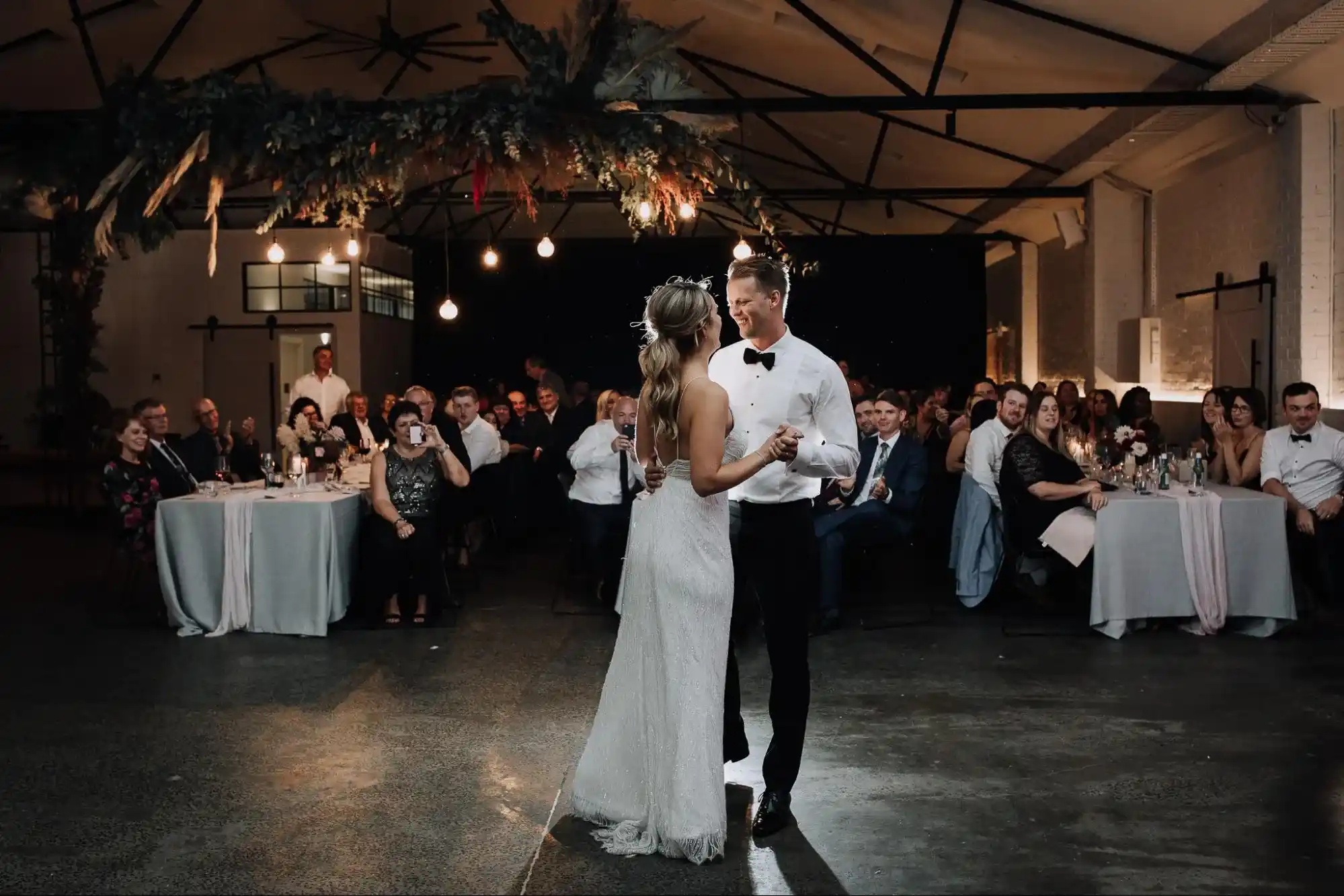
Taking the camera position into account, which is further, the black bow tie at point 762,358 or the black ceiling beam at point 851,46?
the black ceiling beam at point 851,46

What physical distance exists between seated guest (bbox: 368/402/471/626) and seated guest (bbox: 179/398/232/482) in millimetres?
1706

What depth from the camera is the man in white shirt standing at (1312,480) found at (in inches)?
275

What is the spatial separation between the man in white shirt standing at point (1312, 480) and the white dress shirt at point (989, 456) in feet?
4.59

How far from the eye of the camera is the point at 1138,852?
3.47 metres

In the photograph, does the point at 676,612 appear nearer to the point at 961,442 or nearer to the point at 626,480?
the point at 626,480

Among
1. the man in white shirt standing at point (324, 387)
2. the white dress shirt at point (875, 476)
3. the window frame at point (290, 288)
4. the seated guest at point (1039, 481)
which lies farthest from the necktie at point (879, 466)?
the window frame at point (290, 288)

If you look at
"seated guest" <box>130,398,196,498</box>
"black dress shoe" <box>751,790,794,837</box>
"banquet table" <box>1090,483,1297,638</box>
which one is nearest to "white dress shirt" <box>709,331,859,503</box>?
"black dress shoe" <box>751,790,794,837</box>

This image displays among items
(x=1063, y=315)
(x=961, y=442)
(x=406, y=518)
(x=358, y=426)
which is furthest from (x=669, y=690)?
(x=1063, y=315)

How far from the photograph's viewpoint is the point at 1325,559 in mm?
7012

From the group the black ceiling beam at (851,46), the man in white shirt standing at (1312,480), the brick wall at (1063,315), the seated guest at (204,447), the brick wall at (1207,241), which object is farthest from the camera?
the brick wall at (1063,315)

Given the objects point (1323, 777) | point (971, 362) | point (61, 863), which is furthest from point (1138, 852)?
point (971, 362)

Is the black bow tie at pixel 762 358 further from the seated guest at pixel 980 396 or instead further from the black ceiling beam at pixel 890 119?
the black ceiling beam at pixel 890 119

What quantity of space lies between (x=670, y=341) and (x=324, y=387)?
923 centimetres

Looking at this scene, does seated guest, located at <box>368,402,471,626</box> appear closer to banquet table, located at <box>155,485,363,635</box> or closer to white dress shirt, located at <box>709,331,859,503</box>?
banquet table, located at <box>155,485,363,635</box>
